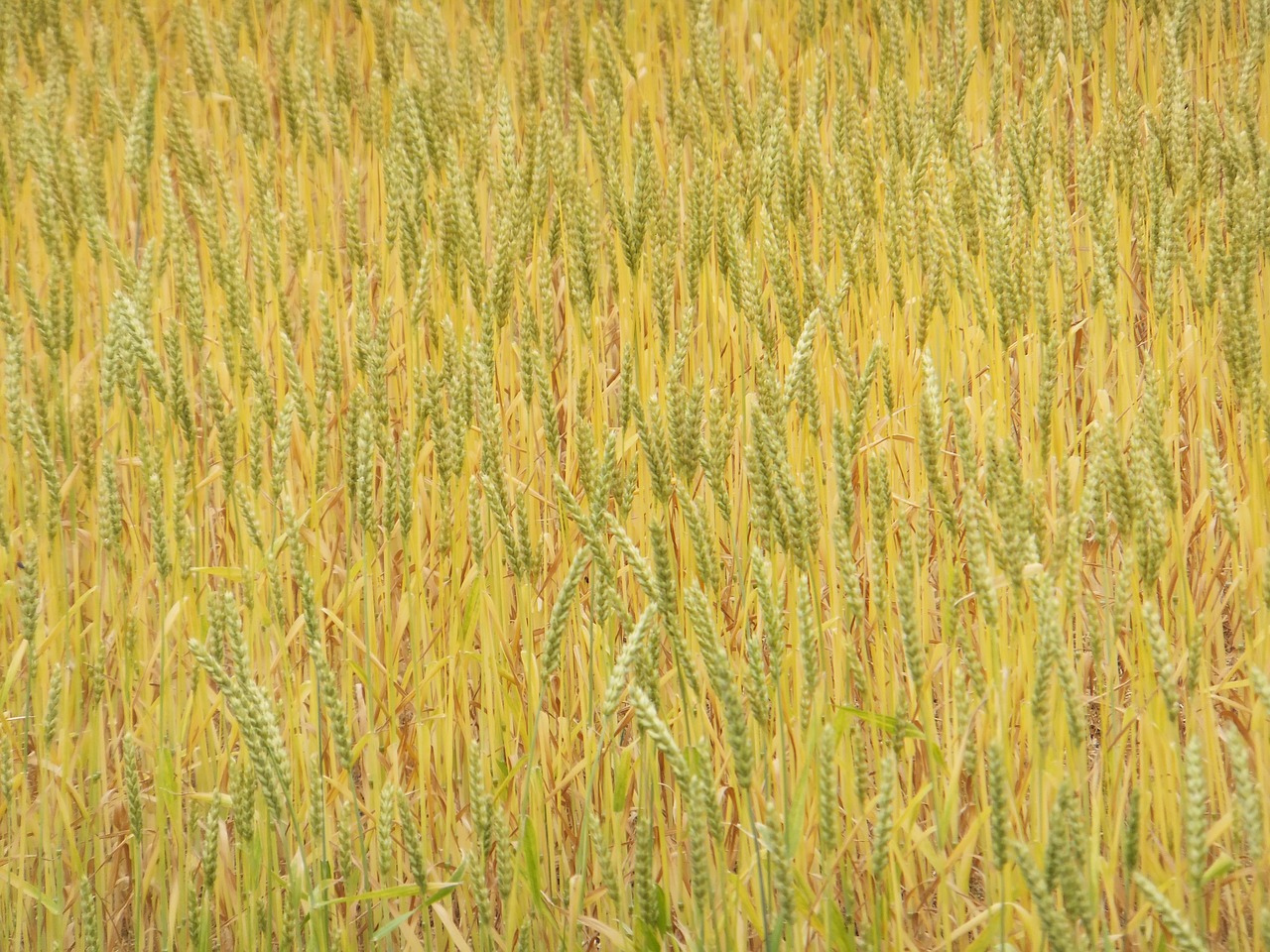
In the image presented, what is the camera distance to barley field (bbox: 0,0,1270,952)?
1.05 m

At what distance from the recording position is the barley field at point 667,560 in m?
1.05

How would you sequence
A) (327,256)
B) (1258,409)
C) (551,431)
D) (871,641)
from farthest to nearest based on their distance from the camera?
(327,256) → (871,641) → (551,431) → (1258,409)

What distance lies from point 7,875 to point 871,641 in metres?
1.03

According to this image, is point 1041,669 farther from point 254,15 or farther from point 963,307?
point 254,15

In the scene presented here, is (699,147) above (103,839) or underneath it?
above

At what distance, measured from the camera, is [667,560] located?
962 mm

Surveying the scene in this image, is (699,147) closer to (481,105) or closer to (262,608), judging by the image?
(481,105)

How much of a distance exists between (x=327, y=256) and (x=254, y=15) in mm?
1041

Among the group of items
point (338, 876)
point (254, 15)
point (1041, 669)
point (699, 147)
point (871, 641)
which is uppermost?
point (254, 15)

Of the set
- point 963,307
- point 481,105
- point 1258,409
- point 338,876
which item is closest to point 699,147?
point 963,307

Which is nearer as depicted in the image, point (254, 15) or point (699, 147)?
point (699, 147)

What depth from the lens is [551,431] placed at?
1379 mm

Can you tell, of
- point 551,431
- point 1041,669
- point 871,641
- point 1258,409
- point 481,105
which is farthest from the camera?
point 481,105

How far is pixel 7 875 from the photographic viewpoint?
4.23 ft
